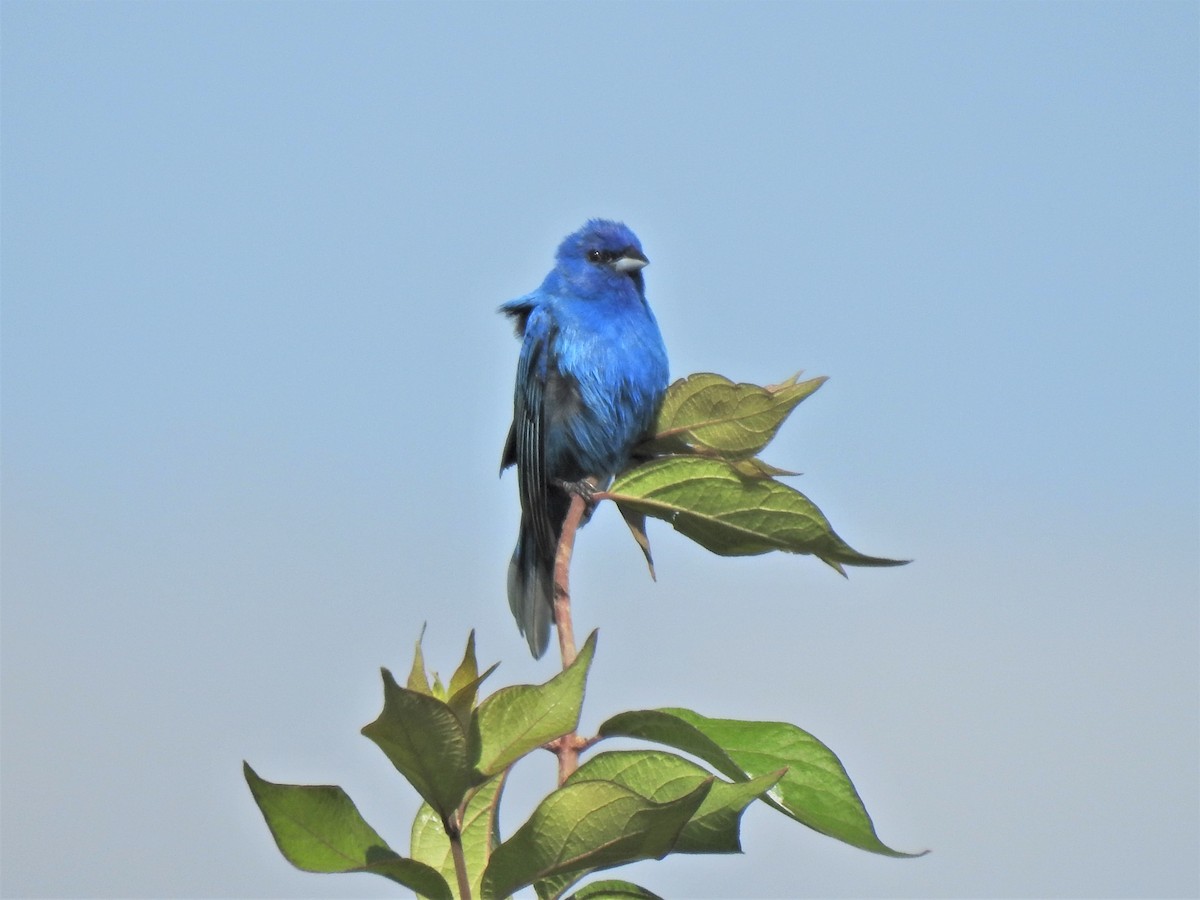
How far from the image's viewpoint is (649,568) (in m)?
2.91

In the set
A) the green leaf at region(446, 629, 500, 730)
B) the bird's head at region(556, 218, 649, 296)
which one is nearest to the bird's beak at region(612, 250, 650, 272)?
the bird's head at region(556, 218, 649, 296)

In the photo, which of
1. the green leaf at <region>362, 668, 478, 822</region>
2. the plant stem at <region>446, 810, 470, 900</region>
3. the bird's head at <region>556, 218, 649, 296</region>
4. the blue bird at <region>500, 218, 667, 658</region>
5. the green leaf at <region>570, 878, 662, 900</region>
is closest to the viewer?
the green leaf at <region>362, 668, 478, 822</region>

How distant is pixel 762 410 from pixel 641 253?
137 inches

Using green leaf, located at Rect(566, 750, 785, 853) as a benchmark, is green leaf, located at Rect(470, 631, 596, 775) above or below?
above

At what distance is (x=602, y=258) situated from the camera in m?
6.09

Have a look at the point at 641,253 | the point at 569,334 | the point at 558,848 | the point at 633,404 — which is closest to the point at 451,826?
the point at 558,848

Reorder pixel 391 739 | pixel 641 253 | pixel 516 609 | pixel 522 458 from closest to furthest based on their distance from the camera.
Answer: pixel 391 739, pixel 516 609, pixel 522 458, pixel 641 253

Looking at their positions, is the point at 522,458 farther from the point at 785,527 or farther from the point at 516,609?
the point at 785,527

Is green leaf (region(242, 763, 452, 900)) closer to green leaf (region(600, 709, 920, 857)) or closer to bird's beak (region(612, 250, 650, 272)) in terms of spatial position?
green leaf (region(600, 709, 920, 857))

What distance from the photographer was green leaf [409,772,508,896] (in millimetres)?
2369

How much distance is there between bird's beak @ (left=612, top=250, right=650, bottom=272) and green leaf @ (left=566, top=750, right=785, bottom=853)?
4.04 meters

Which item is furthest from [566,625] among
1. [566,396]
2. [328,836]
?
[566,396]

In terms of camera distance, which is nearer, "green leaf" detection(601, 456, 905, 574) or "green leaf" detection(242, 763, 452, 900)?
"green leaf" detection(242, 763, 452, 900)

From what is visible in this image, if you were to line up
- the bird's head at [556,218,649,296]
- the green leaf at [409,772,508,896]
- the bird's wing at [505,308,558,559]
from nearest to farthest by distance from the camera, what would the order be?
the green leaf at [409,772,508,896], the bird's wing at [505,308,558,559], the bird's head at [556,218,649,296]
